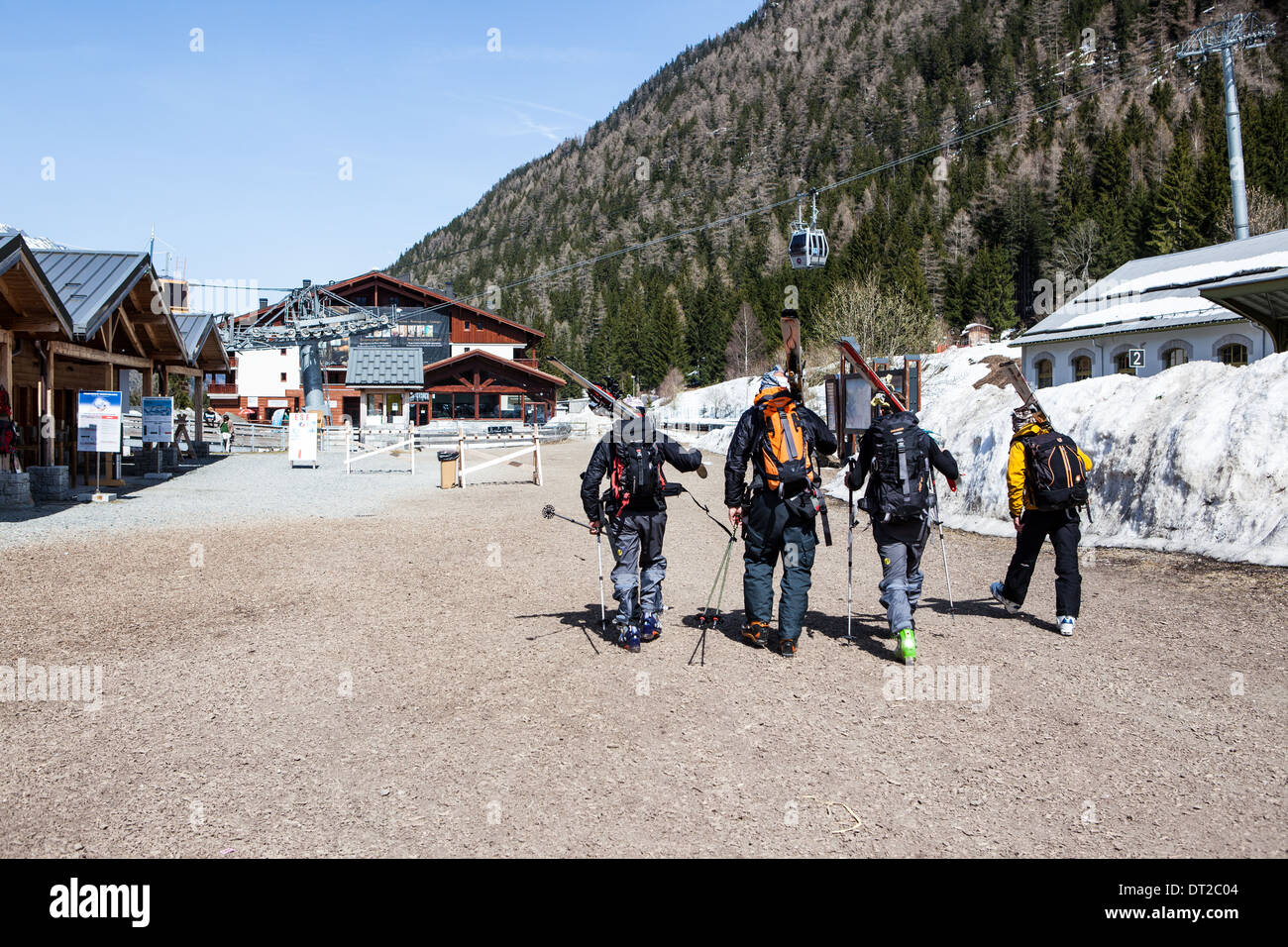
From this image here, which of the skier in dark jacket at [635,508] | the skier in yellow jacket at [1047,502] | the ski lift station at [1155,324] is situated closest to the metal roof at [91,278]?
the skier in dark jacket at [635,508]

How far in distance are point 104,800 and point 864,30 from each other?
8183 inches

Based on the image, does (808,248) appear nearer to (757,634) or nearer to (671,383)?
(757,634)

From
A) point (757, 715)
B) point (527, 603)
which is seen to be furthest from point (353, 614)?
point (757, 715)

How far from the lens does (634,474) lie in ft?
21.1

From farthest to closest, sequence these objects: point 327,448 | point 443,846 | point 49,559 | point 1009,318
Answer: point 1009,318
point 327,448
point 49,559
point 443,846

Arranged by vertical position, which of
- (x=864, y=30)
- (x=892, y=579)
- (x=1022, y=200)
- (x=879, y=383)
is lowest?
(x=892, y=579)

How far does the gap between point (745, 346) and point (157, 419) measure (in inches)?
2659

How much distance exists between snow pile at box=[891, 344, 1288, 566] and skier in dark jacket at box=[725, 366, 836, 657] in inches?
242

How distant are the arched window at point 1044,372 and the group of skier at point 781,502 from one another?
33994 mm

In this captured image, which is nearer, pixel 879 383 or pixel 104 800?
pixel 104 800

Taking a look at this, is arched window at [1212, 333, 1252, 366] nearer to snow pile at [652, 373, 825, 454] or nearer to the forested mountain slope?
snow pile at [652, 373, 825, 454]

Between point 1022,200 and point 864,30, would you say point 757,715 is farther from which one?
point 864,30

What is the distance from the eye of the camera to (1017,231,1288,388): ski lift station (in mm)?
28141
